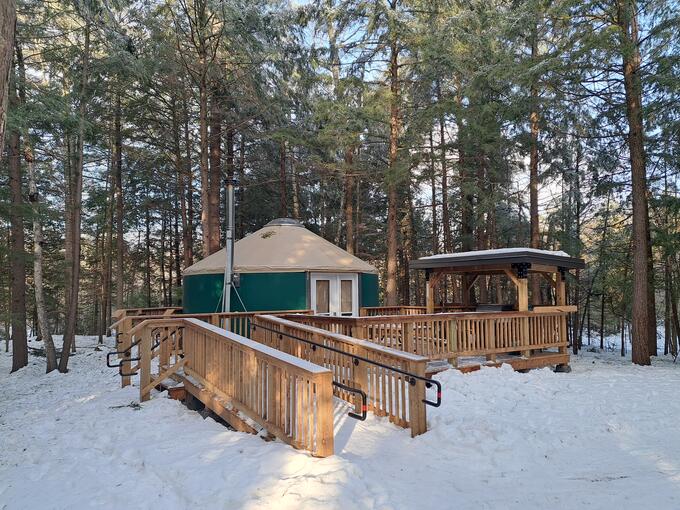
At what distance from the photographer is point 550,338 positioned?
27.2ft

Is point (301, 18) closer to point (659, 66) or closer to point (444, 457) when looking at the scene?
point (659, 66)

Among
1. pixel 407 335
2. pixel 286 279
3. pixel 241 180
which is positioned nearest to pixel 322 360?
pixel 407 335

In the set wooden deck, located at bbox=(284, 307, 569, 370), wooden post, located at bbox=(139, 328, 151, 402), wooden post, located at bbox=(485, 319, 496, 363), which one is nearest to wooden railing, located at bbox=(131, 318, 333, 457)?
wooden post, located at bbox=(139, 328, 151, 402)

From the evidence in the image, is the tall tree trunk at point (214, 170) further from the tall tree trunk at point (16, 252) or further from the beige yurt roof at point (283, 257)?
the tall tree trunk at point (16, 252)

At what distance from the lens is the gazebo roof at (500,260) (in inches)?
317

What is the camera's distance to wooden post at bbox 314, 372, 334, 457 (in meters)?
3.12

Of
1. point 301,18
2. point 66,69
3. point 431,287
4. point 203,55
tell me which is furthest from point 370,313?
point 66,69

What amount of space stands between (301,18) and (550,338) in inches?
430

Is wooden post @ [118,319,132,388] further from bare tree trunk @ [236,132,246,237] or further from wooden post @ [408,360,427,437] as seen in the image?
bare tree trunk @ [236,132,246,237]

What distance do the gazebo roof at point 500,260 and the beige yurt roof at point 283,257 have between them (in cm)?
257

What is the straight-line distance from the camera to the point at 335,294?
456 inches

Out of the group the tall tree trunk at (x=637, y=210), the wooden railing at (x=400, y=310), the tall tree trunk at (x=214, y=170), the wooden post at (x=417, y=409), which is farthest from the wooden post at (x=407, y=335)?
the tall tree trunk at (x=214, y=170)

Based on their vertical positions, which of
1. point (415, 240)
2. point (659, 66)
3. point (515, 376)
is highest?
point (659, 66)

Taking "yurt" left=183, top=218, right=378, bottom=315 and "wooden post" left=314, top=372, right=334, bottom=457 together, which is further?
"yurt" left=183, top=218, right=378, bottom=315
